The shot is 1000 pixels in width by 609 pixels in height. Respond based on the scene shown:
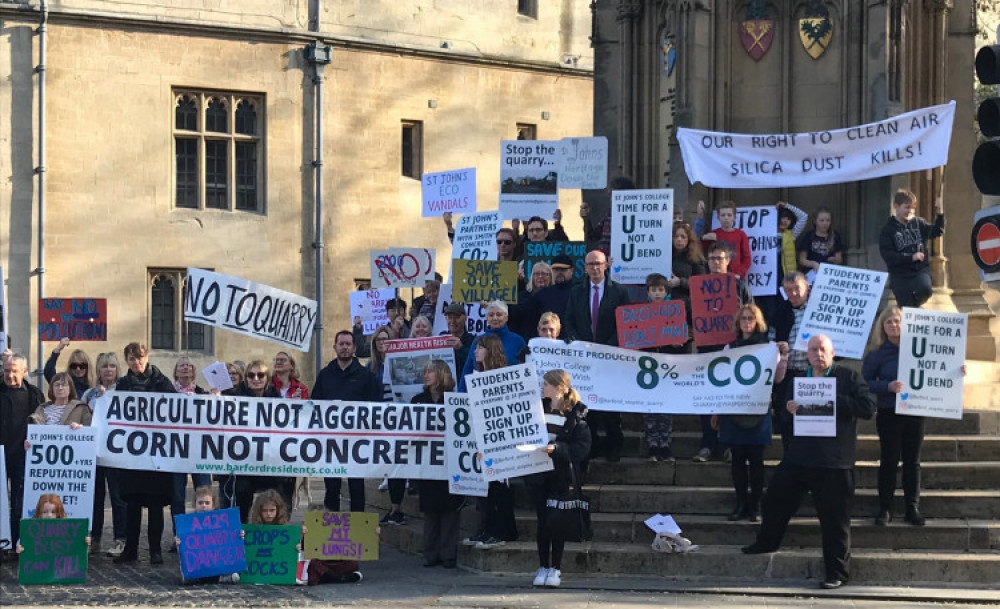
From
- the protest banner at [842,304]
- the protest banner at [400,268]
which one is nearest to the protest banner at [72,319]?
→ the protest banner at [400,268]

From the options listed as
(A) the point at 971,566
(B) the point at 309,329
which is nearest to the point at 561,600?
(A) the point at 971,566

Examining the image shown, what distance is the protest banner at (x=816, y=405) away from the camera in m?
13.6

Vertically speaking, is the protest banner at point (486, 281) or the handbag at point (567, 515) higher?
the protest banner at point (486, 281)

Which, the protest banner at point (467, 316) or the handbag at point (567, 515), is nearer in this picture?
the handbag at point (567, 515)

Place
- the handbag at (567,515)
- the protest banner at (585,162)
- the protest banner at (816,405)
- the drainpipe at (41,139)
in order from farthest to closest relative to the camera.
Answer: the drainpipe at (41,139), the protest banner at (585,162), the handbag at (567,515), the protest banner at (816,405)

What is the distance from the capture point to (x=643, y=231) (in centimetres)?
1669

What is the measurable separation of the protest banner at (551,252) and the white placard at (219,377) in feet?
10.3

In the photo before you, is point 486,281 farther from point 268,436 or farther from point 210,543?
point 210,543

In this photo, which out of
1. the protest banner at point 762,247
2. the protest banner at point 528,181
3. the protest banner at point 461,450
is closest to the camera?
the protest banner at point 461,450

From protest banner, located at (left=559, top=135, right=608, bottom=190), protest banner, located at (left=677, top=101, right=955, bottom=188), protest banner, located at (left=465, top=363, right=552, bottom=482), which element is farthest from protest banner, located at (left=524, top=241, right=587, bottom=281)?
protest banner, located at (left=465, top=363, right=552, bottom=482)

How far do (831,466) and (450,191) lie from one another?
8.66 metres

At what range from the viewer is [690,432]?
16297 mm

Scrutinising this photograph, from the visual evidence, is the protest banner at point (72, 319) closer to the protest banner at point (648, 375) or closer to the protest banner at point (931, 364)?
the protest banner at point (648, 375)

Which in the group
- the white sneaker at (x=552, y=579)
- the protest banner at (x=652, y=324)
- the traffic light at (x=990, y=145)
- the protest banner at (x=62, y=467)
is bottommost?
the white sneaker at (x=552, y=579)
